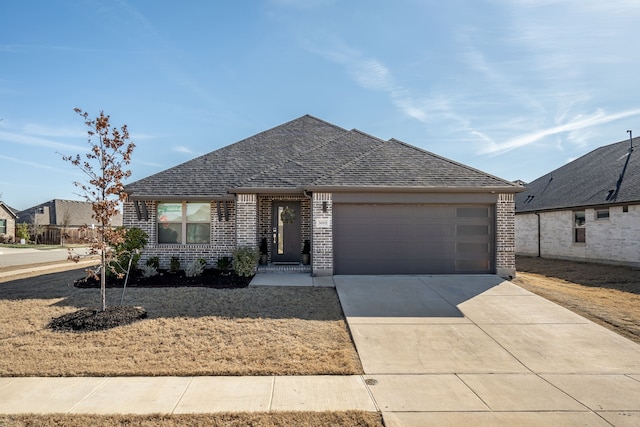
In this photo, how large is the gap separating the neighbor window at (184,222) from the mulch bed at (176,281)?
5.16 feet

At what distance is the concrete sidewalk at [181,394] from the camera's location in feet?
11.7

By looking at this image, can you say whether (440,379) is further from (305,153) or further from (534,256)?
(534,256)

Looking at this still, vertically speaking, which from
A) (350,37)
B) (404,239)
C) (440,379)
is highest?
(350,37)

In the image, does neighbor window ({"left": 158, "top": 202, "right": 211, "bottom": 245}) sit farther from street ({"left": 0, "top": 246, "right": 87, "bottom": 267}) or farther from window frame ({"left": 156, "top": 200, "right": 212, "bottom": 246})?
street ({"left": 0, "top": 246, "right": 87, "bottom": 267})

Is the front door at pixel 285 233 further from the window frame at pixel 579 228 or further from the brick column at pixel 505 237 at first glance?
the window frame at pixel 579 228

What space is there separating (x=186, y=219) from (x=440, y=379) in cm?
1001

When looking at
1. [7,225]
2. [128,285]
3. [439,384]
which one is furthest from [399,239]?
[7,225]

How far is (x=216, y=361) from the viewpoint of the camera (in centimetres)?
471

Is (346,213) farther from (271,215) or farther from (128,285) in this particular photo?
(128,285)

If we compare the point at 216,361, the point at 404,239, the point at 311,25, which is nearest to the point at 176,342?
the point at 216,361

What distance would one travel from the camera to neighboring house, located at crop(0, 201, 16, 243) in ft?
110

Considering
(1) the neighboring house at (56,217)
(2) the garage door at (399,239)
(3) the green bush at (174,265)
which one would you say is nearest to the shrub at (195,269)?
(3) the green bush at (174,265)

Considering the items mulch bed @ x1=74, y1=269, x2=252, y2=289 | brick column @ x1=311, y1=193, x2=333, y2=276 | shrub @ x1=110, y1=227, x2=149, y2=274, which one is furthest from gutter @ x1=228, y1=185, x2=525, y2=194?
shrub @ x1=110, y1=227, x2=149, y2=274

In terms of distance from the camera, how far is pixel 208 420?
3.34 m
